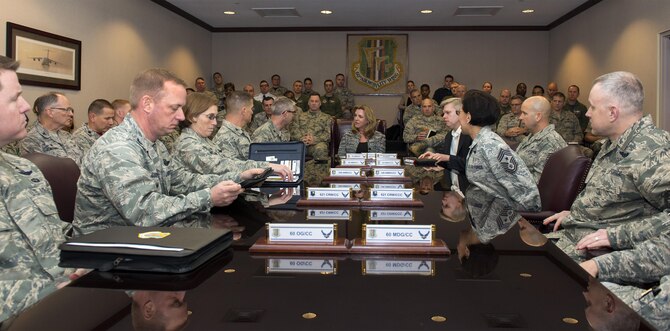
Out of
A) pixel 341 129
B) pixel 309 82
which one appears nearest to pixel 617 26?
pixel 341 129

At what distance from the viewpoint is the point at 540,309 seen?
0.86 metres

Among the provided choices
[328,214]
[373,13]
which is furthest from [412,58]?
[328,214]

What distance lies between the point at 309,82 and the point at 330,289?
1139 centimetres

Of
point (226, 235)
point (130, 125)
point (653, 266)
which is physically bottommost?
point (653, 266)

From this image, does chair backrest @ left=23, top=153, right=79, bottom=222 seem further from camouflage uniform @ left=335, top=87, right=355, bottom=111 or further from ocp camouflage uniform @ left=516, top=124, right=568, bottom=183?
camouflage uniform @ left=335, top=87, right=355, bottom=111

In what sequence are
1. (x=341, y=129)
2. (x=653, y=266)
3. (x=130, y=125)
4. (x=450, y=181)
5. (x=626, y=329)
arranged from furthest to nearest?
1. (x=341, y=129)
2. (x=450, y=181)
3. (x=130, y=125)
4. (x=653, y=266)
5. (x=626, y=329)

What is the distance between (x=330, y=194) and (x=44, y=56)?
5.90 metres

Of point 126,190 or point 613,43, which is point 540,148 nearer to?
point 126,190

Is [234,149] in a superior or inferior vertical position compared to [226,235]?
superior

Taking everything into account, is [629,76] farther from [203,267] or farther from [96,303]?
[96,303]

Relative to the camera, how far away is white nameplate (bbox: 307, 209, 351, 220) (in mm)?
1707

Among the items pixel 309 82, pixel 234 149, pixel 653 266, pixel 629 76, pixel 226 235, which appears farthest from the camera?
pixel 309 82

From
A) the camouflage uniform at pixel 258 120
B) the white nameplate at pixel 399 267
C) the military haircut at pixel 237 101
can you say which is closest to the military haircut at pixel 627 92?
the white nameplate at pixel 399 267

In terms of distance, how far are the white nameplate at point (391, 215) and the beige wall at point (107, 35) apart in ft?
18.8
